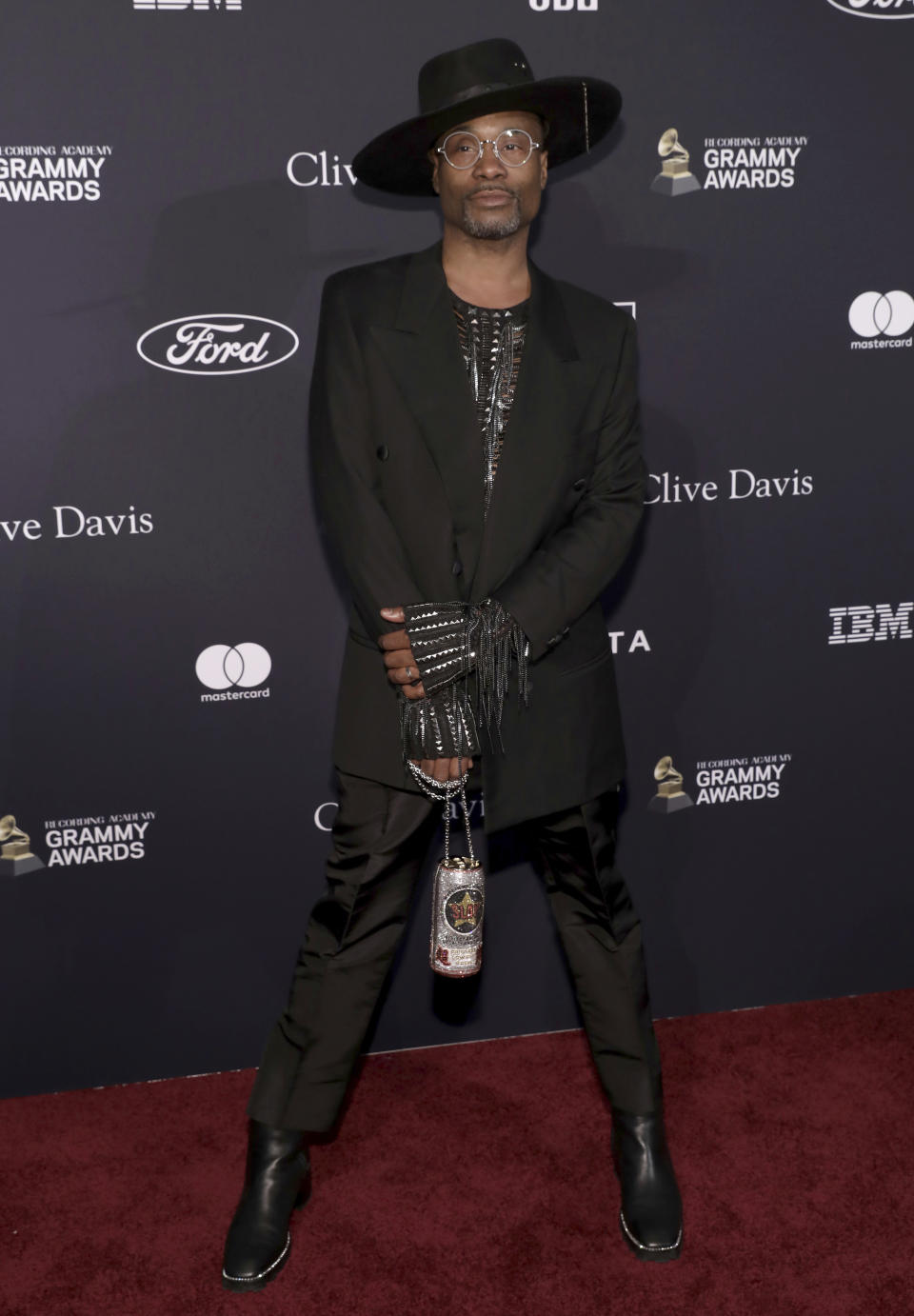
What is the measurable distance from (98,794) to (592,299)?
5.69ft

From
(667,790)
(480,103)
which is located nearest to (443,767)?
(667,790)

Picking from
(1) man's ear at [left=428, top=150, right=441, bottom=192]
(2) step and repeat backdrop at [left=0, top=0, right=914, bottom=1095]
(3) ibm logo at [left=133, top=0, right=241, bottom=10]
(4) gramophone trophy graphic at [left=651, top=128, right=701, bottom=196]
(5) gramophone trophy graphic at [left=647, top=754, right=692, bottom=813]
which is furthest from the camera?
(5) gramophone trophy graphic at [left=647, top=754, right=692, bottom=813]

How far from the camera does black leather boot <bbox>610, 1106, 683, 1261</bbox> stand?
114 inches

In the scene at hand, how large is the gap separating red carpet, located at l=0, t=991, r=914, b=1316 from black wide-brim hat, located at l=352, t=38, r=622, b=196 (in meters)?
2.28

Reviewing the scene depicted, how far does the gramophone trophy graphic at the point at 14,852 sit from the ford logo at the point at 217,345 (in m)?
1.22

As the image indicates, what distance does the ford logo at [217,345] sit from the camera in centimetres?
318

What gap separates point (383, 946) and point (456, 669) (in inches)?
25.8

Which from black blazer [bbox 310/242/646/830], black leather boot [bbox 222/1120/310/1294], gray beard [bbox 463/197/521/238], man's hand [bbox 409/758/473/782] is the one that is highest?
gray beard [bbox 463/197/521/238]

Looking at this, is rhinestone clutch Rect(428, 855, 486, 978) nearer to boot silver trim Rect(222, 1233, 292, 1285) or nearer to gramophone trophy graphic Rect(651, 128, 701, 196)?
boot silver trim Rect(222, 1233, 292, 1285)

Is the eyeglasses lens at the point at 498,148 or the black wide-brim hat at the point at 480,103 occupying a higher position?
the black wide-brim hat at the point at 480,103

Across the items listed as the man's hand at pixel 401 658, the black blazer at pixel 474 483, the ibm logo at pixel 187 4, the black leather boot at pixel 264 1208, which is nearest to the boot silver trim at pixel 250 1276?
the black leather boot at pixel 264 1208

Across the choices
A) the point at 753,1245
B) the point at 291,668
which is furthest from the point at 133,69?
the point at 753,1245

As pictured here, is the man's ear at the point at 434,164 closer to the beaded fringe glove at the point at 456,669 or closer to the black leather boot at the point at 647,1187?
the beaded fringe glove at the point at 456,669

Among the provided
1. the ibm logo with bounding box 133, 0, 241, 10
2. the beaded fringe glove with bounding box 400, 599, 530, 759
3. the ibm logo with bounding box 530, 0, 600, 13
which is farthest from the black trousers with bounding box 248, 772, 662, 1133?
the ibm logo with bounding box 530, 0, 600, 13
